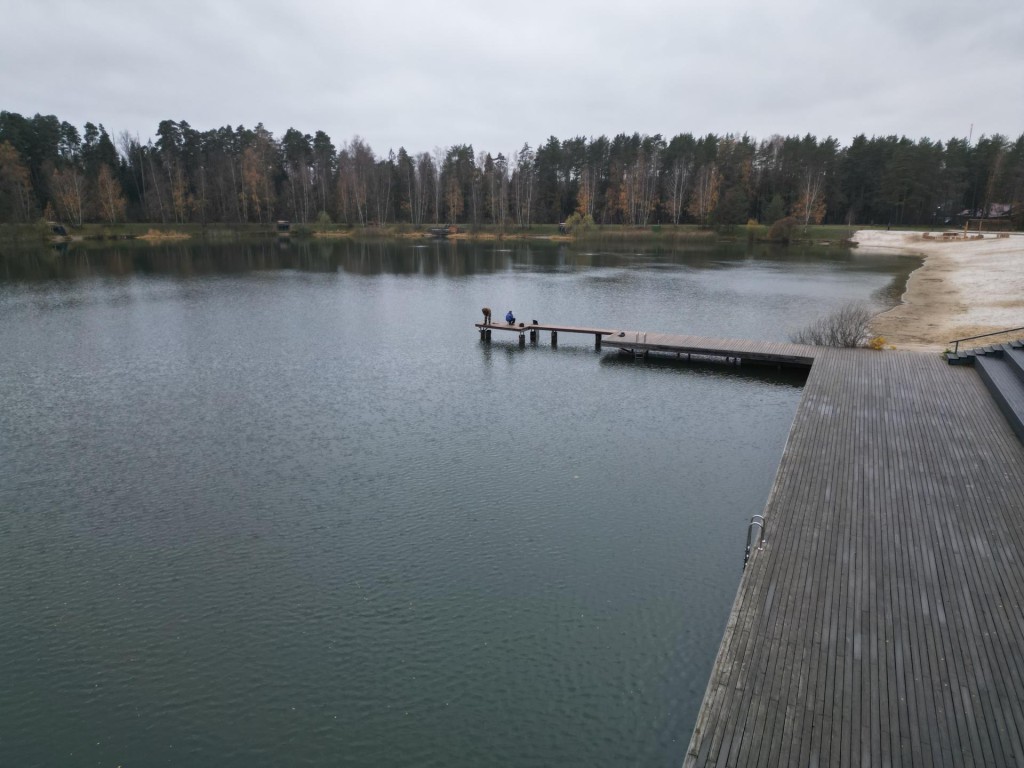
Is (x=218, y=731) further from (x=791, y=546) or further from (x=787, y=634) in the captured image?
(x=791, y=546)

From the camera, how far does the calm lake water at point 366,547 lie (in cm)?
852

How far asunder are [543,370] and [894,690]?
19.3m

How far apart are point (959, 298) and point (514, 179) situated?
297 ft

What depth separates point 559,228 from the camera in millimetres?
108625

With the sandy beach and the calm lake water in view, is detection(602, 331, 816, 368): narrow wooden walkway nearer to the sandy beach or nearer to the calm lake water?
the calm lake water

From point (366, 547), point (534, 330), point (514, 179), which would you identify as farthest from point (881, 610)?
point (514, 179)

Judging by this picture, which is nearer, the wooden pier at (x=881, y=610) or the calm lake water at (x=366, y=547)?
the wooden pier at (x=881, y=610)

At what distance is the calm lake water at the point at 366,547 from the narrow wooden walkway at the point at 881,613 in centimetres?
143

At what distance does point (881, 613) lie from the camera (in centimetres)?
858

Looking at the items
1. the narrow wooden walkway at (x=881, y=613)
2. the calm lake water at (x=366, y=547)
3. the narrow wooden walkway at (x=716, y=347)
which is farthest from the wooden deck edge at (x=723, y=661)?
the narrow wooden walkway at (x=716, y=347)

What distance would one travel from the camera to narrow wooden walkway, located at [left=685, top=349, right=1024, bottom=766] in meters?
6.64

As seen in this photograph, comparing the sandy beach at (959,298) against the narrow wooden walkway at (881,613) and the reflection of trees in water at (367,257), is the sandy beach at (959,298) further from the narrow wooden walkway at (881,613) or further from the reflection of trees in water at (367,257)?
the narrow wooden walkway at (881,613)

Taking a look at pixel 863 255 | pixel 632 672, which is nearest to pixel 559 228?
pixel 863 255

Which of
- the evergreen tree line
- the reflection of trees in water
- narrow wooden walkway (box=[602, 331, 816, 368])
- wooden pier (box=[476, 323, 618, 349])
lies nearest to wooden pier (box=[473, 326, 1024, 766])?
narrow wooden walkway (box=[602, 331, 816, 368])
